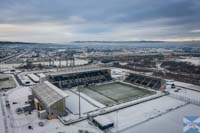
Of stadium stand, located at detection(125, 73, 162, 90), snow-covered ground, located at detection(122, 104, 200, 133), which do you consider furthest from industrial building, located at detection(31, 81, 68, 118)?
stadium stand, located at detection(125, 73, 162, 90)

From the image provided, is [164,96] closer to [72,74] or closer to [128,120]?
[128,120]

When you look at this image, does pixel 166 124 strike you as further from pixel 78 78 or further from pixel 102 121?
pixel 78 78

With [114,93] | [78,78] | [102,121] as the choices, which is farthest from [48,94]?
[78,78]

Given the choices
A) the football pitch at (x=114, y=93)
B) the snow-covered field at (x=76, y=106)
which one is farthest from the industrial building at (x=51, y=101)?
the football pitch at (x=114, y=93)

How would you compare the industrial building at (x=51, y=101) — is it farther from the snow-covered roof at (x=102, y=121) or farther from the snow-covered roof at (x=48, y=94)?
the snow-covered roof at (x=102, y=121)

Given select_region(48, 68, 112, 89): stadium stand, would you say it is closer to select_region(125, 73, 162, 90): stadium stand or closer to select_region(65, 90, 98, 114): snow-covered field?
select_region(125, 73, 162, 90): stadium stand

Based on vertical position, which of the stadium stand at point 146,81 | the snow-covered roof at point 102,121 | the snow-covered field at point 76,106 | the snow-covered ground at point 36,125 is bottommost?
the snow-covered ground at point 36,125
